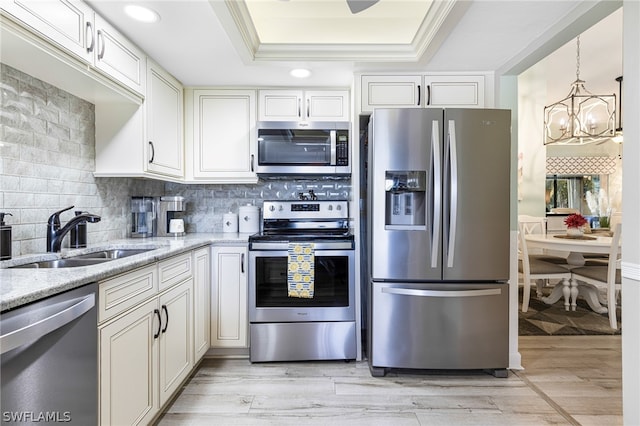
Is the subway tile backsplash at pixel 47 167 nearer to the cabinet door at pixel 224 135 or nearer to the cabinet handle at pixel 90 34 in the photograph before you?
the cabinet handle at pixel 90 34

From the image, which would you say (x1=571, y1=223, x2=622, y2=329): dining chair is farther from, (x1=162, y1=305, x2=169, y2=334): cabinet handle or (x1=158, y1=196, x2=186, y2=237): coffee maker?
(x1=158, y1=196, x2=186, y2=237): coffee maker

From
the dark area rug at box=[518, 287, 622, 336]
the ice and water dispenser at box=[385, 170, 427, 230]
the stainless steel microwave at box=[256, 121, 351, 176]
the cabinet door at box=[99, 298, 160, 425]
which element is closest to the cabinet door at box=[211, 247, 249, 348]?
the stainless steel microwave at box=[256, 121, 351, 176]

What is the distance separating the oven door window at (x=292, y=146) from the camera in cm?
261

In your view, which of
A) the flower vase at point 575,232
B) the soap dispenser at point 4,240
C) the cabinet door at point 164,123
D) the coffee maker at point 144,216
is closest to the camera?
the soap dispenser at point 4,240

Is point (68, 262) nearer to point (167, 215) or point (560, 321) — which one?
point (167, 215)

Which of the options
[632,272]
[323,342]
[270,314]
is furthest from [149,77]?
[632,272]

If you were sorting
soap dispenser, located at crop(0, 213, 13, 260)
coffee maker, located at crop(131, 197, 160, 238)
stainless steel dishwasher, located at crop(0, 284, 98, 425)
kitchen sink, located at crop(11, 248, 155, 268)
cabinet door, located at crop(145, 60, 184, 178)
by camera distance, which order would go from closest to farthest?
stainless steel dishwasher, located at crop(0, 284, 98, 425), soap dispenser, located at crop(0, 213, 13, 260), kitchen sink, located at crop(11, 248, 155, 268), cabinet door, located at crop(145, 60, 184, 178), coffee maker, located at crop(131, 197, 160, 238)

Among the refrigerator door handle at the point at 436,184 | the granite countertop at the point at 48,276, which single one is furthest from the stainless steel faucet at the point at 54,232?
the refrigerator door handle at the point at 436,184

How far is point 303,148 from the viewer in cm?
262

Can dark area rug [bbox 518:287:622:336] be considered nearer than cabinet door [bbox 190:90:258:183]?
No

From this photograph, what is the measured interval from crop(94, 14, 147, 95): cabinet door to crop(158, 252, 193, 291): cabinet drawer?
3.42 feet

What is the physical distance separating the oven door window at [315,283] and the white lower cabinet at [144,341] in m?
0.50

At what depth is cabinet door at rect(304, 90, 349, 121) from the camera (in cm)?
272

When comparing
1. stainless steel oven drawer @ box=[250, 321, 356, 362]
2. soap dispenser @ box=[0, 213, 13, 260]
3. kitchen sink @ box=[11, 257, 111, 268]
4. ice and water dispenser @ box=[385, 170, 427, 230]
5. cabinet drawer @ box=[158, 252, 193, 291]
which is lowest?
stainless steel oven drawer @ box=[250, 321, 356, 362]
